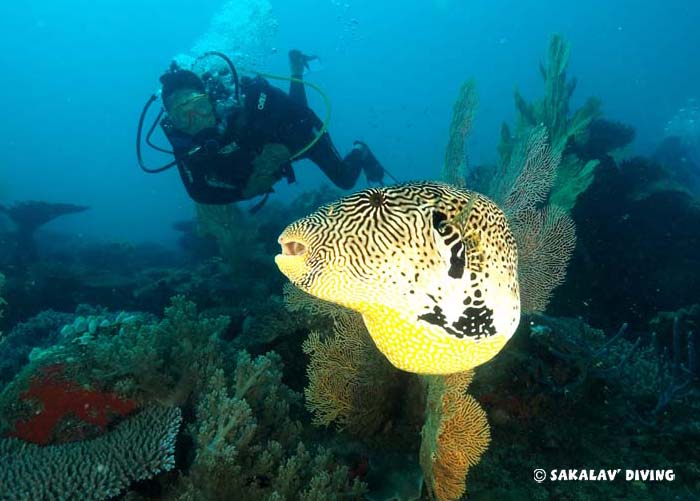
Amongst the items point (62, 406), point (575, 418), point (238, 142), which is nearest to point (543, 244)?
point (575, 418)

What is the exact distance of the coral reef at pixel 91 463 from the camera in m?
2.74

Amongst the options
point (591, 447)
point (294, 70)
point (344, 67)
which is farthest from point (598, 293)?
point (344, 67)

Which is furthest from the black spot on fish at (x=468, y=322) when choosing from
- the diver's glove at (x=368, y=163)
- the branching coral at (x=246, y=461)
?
the diver's glove at (x=368, y=163)

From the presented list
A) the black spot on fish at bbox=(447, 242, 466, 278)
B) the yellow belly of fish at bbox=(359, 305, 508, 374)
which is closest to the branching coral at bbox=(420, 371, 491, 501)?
the yellow belly of fish at bbox=(359, 305, 508, 374)

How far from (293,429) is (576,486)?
2.46 metres

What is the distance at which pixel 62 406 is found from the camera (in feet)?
11.8

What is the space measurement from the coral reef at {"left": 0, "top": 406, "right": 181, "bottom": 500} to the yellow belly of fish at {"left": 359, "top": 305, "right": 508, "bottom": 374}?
6.53 feet

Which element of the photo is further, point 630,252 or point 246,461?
point 630,252

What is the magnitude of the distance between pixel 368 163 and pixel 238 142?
3366 mm

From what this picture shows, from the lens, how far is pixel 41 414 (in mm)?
3568

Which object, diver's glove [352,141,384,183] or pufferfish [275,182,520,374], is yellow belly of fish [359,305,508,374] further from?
diver's glove [352,141,384,183]

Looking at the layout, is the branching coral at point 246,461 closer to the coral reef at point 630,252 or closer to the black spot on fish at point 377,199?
the black spot on fish at point 377,199

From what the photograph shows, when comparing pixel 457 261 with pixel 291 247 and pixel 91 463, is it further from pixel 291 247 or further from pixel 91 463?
pixel 91 463

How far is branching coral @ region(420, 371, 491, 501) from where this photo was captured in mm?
2826
